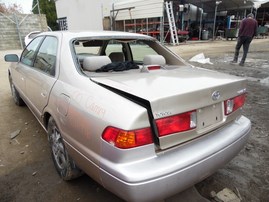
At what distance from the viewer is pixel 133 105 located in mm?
1685

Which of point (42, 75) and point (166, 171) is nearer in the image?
point (166, 171)

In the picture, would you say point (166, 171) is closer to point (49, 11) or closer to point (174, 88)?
point (174, 88)

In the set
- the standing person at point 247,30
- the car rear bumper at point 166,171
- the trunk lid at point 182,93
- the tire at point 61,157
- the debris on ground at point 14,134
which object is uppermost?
the standing person at point 247,30

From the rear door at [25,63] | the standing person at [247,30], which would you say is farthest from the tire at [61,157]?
the standing person at [247,30]

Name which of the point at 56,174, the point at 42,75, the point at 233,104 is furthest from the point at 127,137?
the point at 42,75

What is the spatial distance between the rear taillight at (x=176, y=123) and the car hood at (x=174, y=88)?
1.8 inches

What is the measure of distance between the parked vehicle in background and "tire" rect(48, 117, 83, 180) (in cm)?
1

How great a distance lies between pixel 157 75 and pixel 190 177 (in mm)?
1015

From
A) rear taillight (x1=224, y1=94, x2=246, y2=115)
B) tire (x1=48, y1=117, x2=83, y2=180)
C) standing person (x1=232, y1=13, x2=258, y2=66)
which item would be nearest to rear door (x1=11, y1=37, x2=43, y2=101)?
tire (x1=48, y1=117, x2=83, y2=180)

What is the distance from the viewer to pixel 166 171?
1.66 m

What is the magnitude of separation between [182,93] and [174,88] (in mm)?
115

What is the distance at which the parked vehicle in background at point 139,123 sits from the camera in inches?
64.4

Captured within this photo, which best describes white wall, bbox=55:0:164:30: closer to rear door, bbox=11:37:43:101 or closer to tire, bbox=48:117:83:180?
rear door, bbox=11:37:43:101

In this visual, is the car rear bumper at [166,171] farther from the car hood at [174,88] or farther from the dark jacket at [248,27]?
the dark jacket at [248,27]
